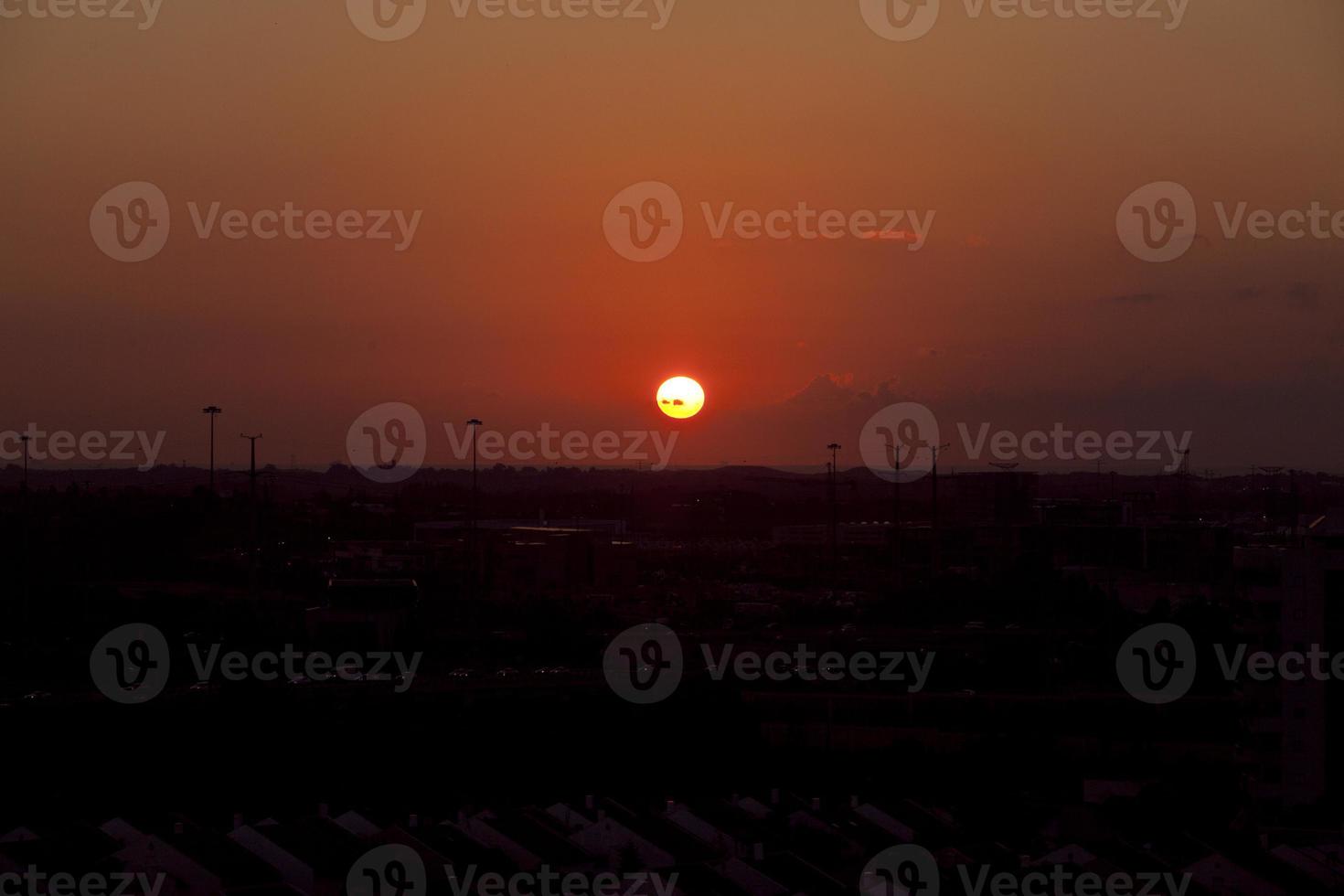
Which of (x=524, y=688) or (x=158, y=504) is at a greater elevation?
(x=158, y=504)

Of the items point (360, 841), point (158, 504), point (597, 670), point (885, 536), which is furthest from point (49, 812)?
point (885, 536)

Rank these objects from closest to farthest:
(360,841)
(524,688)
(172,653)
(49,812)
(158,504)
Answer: (360,841)
(49,812)
(524,688)
(172,653)
(158,504)

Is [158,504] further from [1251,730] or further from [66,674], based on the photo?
[1251,730]

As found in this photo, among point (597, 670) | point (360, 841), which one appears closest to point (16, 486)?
point (597, 670)

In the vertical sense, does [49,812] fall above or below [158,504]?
below

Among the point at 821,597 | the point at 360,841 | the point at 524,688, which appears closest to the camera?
the point at 360,841

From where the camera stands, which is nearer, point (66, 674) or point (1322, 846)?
point (1322, 846)

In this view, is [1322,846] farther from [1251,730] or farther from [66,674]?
[66,674]

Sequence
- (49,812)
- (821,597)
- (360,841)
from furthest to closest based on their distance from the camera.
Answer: (821,597) < (49,812) < (360,841)

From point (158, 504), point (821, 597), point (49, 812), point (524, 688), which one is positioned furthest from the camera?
point (158, 504)
